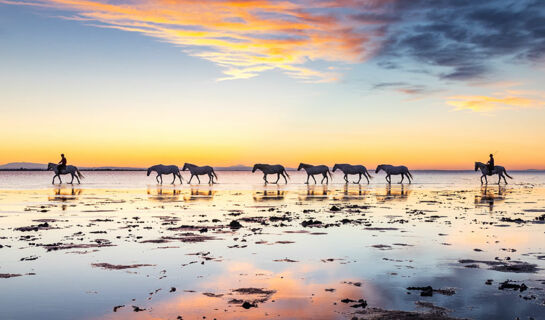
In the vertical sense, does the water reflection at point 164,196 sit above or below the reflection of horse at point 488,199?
above

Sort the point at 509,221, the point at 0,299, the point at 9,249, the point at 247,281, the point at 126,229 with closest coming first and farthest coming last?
1. the point at 0,299
2. the point at 247,281
3. the point at 9,249
4. the point at 126,229
5. the point at 509,221

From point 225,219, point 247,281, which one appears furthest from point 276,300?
point 225,219

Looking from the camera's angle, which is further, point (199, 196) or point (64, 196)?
point (199, 196)

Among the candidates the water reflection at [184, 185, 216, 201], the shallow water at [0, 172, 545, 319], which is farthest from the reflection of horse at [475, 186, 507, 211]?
the water reflection at [184, 185, 216, 201]

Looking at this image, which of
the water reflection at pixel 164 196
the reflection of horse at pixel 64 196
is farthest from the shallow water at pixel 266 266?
the water reflection at pixel 164 196

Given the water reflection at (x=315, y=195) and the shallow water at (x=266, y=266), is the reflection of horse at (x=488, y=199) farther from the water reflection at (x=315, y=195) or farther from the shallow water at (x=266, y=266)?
the water reflection at (x=315, y=195)

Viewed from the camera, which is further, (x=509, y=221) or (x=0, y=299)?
(x=509, y=221)

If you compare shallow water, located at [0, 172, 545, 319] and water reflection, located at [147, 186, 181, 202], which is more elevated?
water reflection, located at [147, 186, 181, 202]

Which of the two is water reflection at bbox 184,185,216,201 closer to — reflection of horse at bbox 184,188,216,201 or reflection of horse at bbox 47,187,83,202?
reflection of horse at bbox 184,188,216,201

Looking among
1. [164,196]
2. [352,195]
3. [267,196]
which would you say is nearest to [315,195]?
[352,195]

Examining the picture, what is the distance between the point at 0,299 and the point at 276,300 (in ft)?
13.3

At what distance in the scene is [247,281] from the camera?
27.7ft

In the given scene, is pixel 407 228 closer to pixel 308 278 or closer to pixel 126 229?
pixel 308 278

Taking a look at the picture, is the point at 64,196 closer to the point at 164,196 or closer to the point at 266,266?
the point at 164,196
